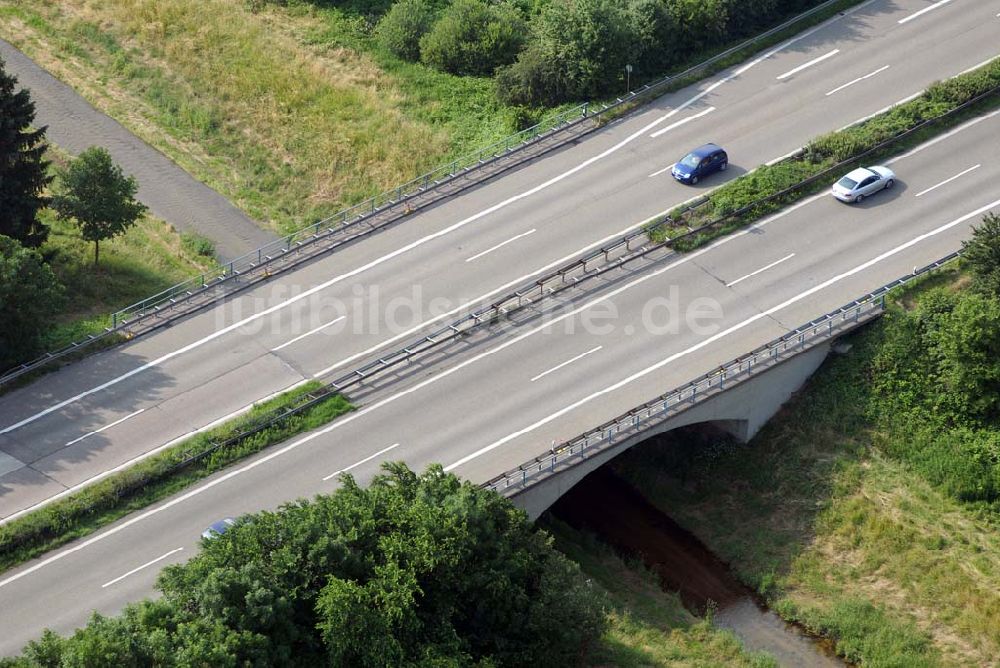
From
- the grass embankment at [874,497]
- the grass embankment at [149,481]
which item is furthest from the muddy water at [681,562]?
the grass embankment at [149,481]

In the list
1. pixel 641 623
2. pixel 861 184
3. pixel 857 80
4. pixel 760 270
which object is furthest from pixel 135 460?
pixel 857 80

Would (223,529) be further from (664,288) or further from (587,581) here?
(664,288)

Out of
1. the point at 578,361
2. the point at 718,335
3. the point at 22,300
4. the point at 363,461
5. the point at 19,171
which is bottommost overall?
the point at 718,335

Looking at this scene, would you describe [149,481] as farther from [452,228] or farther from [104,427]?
[452,228]

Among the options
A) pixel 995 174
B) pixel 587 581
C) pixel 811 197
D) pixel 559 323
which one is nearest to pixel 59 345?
pixel 559 323

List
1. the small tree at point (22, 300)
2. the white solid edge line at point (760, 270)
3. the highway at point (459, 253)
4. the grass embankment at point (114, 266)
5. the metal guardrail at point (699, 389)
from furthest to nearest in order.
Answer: the grass embankment at point (114, 266), the white solid edge line at point (760, 270), the small tree at point (22, 300), the highway at point (459, 253), the metal guardrail at point (699, 389)

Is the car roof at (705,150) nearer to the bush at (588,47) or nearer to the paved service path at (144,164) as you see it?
the bush at (588,47)
